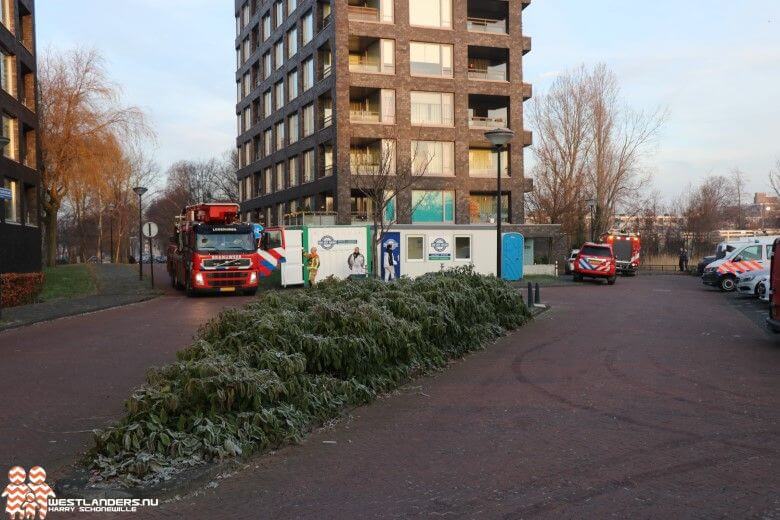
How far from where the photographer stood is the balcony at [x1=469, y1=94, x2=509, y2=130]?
143 ft

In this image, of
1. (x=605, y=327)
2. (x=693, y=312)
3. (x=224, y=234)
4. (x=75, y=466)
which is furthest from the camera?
(x=224, y=234)

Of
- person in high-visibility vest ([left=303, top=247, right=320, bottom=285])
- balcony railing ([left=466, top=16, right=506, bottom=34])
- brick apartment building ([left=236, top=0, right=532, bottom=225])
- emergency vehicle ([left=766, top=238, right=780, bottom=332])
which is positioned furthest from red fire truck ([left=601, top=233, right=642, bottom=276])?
emergency vehicle ([left=766, top=238, right=780, bottom=332])

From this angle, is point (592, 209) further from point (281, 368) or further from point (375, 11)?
point (281, 368)

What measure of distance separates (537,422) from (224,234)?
18829 mm

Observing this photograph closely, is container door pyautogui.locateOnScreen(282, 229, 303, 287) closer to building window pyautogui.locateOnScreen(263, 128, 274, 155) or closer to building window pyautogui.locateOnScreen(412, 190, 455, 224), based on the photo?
building window pyautogui.locateOnScreen(412, 190, 455, 224)

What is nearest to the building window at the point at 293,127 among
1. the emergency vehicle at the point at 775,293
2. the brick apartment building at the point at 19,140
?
the brick apartment building at the point at 19,140

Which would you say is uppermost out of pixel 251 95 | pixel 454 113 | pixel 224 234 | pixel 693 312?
pixel 251 95

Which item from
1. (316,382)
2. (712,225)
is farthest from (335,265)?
(712,225)

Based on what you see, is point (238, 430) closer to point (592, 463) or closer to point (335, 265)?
point (592, 463)

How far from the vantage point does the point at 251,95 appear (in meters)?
59.5

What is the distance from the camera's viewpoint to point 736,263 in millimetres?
27281

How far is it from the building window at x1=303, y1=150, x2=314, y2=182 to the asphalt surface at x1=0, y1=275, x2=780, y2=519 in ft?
113

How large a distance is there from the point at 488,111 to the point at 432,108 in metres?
4.52

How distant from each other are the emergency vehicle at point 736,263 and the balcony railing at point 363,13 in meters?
Result: 23.9
